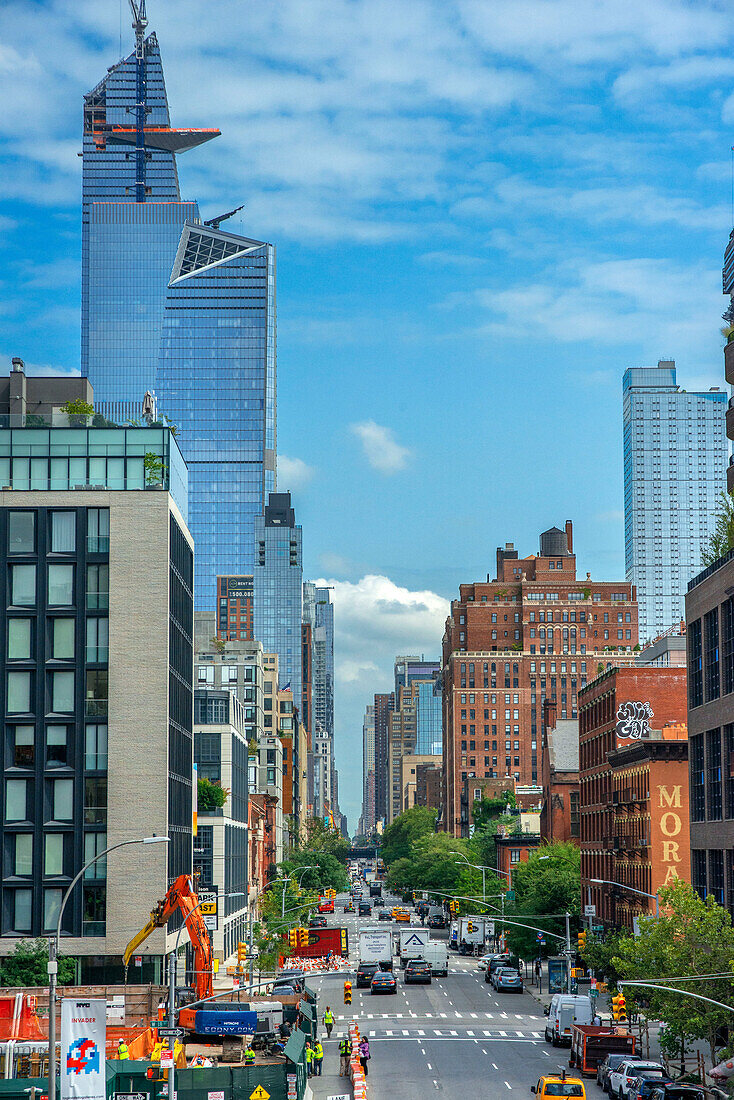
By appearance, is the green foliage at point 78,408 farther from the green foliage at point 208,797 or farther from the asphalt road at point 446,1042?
the green foliage at point 208,797

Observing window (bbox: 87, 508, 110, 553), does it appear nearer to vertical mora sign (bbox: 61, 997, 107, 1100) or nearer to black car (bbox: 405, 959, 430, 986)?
black car (bbox: 405, 959, 430, 986)

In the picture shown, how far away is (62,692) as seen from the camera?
7519 centimetres

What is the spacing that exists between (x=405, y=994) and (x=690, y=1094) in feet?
168

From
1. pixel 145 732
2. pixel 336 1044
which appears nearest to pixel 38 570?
pixel 145 732

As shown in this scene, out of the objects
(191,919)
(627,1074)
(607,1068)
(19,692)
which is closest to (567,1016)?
(607,1068)

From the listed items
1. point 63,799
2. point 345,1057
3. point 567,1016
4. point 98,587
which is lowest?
point 345,1057

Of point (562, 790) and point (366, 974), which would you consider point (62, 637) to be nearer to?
point (366, 974)

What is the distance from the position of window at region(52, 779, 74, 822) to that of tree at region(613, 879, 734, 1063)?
94.3 feet

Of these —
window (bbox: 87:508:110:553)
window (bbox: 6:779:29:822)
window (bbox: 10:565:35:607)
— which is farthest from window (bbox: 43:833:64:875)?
window (bbox: 87:508:110:553)

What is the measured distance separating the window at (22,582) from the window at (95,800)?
992cm

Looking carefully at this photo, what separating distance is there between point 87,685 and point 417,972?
37.5m

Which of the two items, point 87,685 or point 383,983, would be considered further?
point 383,983

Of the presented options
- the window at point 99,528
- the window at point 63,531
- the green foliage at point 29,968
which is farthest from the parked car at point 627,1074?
the window at point 63,531

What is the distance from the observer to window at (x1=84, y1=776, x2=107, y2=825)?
242 ft
